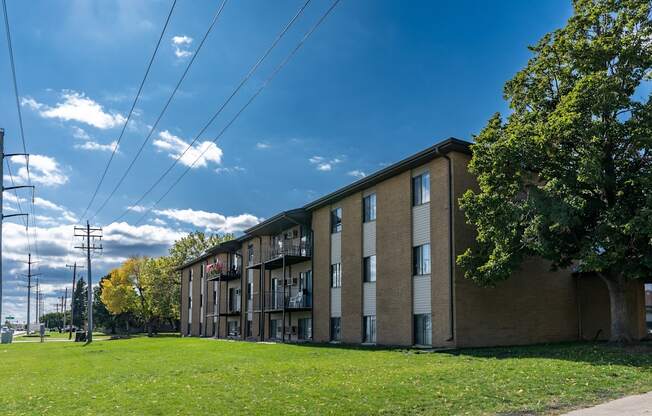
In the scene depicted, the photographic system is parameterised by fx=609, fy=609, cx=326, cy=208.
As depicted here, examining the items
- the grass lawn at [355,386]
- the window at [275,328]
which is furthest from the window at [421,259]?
the window at [275,328]

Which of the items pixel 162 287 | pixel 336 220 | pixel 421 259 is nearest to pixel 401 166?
pixel 421 259

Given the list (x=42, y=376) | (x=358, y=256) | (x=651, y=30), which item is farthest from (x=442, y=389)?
(x=358, y=256)

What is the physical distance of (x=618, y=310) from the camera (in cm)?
2114

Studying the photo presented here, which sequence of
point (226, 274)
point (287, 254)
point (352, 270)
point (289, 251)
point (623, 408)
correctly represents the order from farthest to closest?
point (226, 274) < point (289, 251) < point (287, 254) < point (352, 270) < point (623, 408)

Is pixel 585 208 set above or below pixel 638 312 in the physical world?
above

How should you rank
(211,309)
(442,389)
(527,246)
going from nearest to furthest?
1. (442,389)
2. (527,246)
3. (211,309)

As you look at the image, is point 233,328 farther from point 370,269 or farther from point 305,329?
point 370,269

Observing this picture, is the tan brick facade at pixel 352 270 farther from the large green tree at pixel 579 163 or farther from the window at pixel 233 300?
the window at pixel 233 300

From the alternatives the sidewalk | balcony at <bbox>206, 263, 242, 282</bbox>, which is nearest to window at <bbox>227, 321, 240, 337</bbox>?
balcony at <bbox>206, 263, 242, 282</bbox>

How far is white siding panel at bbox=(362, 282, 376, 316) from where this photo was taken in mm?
29578

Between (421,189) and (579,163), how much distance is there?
8.13 meters

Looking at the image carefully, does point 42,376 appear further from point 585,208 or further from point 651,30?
point 651,30

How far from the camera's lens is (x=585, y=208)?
20.4 meters

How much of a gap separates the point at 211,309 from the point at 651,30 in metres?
45.1
